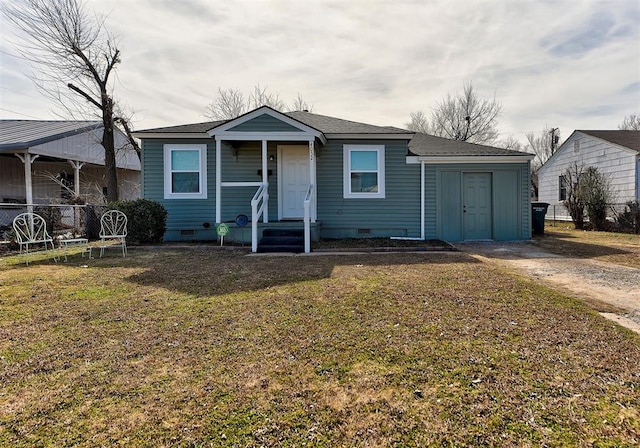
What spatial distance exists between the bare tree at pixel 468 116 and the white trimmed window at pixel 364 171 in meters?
19.9

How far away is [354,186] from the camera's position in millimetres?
10430

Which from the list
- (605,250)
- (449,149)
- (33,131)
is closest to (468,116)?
(449,149)

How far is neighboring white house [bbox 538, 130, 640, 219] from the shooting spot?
13961 mm

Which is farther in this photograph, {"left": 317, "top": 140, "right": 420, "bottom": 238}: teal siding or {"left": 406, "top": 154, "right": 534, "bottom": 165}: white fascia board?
{"left": 317, "top": 140, "right": 420, "bottom": 238}: teal siding

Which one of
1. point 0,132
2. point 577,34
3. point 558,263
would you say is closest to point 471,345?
point 558,263

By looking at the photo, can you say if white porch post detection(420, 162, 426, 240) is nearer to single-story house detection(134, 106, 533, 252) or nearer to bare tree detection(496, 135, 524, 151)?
single-story house detection(134, 106, 533, 252)

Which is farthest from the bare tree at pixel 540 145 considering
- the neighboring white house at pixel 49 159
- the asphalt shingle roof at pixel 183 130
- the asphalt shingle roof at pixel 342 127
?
the neighboring white house at pixel 49 159

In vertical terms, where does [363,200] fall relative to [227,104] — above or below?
below

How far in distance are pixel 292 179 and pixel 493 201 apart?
6236 mm

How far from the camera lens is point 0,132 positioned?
47.4 feet

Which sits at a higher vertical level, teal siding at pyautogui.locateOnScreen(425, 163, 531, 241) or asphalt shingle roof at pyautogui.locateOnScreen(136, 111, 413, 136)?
asphalt shingle roof at pyautogui.locateOnScreen(136, 111, 413, 136)

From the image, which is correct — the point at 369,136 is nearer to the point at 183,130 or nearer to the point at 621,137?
the point at 183,130

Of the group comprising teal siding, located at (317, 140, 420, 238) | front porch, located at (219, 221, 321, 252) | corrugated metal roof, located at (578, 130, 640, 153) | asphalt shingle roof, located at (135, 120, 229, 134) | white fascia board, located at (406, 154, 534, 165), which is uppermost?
corrugated metal roof, located at (578, 130, 640, 153)

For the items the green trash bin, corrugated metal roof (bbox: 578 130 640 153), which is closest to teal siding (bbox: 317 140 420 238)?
the green trash bin
